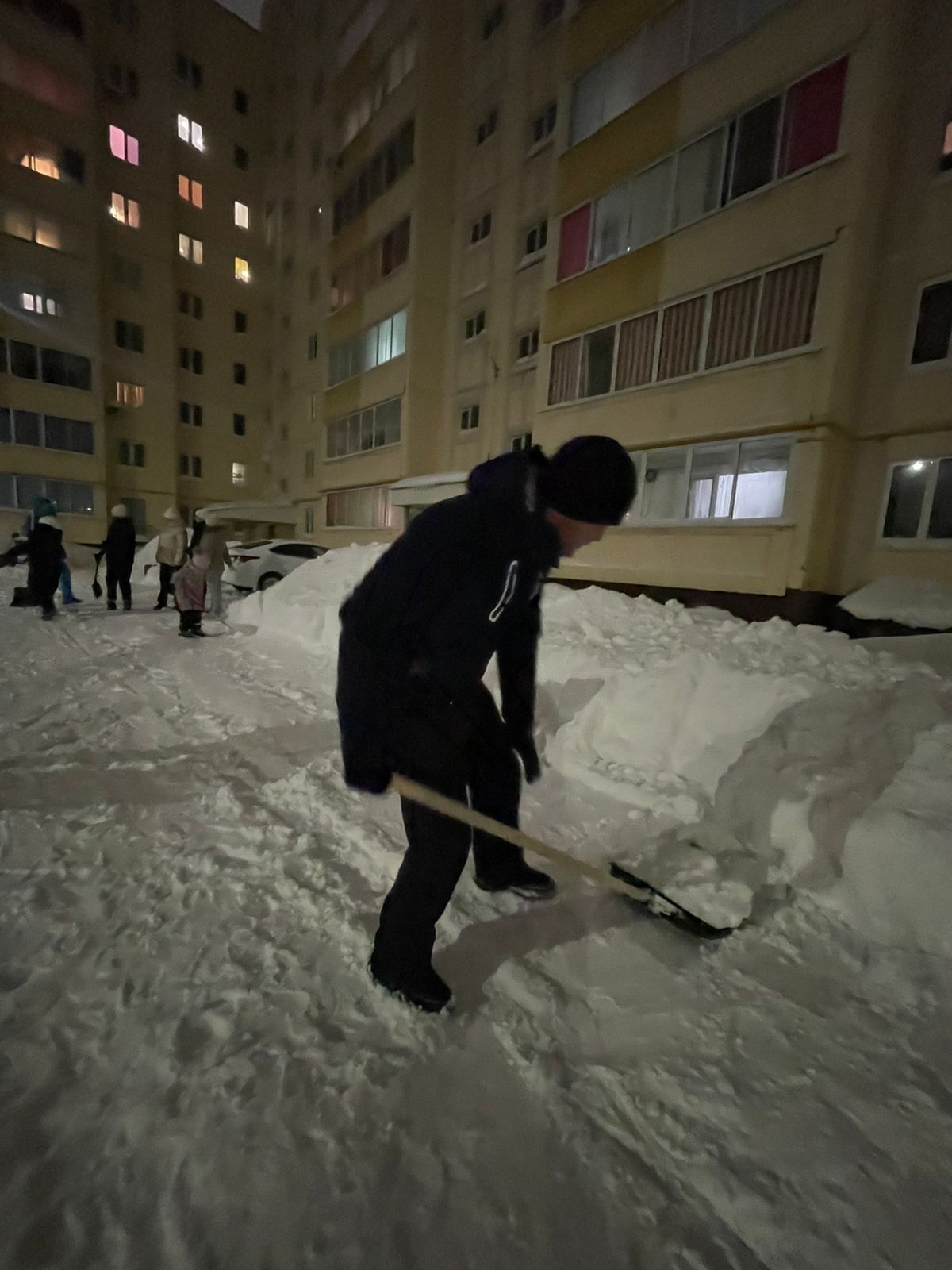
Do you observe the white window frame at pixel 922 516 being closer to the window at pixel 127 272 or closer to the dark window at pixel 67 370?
the dark window at pixel 67 370

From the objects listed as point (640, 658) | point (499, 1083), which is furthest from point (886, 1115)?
point (640, 658)

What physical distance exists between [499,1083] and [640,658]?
140 inches

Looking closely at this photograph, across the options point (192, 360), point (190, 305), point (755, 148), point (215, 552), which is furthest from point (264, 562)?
point (190, 305)

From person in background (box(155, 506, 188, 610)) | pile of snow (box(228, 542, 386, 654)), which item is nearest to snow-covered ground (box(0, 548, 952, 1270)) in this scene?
pile of snow (box(228, 542, 386, 654))

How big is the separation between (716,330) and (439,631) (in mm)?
8910

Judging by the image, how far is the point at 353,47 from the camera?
1981 cm

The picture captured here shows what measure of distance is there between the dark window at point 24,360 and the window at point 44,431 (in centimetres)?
135

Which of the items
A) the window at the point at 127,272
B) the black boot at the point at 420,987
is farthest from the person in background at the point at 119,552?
the window at the point at 127,272

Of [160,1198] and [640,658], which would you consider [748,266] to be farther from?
[160,1198]

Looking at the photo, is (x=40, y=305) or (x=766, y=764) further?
(x=40, y=305)

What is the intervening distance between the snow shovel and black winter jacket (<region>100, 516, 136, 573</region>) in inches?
392

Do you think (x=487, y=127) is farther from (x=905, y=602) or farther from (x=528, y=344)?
(x=905, y=602)

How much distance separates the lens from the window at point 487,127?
48.8 ft

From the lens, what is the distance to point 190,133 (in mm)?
26188
